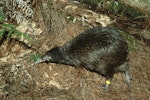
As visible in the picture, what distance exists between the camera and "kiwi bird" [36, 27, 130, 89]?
5863 millimetres

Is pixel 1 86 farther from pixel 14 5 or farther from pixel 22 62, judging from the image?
pixel 14 5

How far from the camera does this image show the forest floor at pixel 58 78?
223 inches

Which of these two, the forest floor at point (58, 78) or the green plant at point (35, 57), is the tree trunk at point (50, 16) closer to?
the forest floor at point (58, 78)

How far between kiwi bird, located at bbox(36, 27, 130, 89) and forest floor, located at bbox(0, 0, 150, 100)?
0.15 metres

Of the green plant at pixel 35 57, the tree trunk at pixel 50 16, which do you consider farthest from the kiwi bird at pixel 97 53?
the tree trunk at pixel 50 16

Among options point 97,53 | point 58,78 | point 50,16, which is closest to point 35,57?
point 58,78

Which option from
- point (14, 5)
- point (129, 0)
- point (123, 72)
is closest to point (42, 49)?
point (14, 5)

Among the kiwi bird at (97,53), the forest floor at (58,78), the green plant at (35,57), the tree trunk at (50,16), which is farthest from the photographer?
the tree trunk at (50,16)

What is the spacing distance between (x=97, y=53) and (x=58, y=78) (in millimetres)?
759

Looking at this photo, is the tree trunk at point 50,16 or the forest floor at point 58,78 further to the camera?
the tree trunk at point 50,16

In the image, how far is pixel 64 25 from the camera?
6.64 metres

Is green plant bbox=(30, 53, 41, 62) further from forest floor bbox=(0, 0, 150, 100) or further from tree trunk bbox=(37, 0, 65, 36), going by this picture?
tree trunk bbox=(37, 0, 65, 36)

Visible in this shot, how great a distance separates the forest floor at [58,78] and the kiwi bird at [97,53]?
0.48 ft

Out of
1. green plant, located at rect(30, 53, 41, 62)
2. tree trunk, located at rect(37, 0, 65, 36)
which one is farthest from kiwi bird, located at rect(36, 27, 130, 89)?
tree trunk, located at rect(37, 0, 65, 36)
